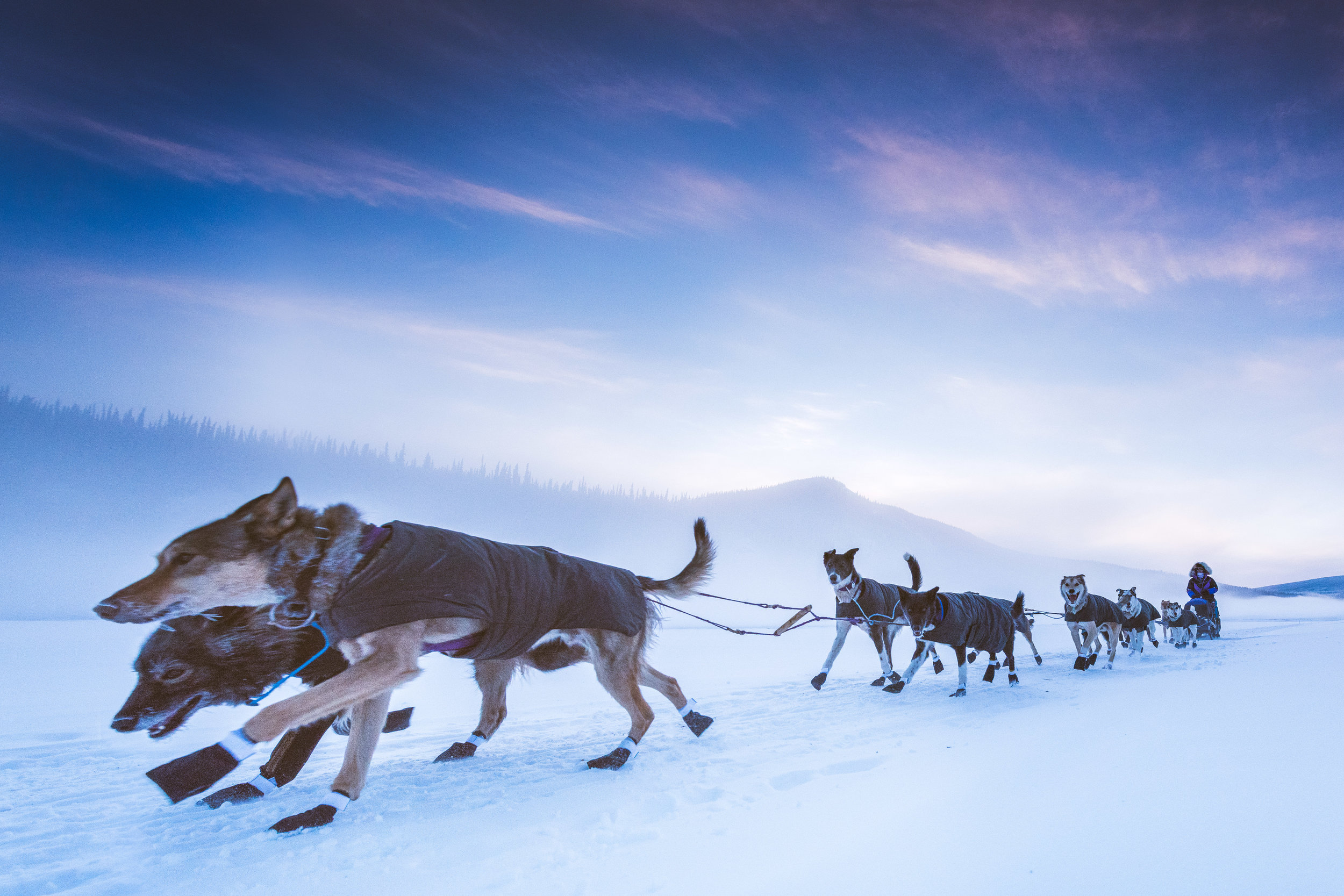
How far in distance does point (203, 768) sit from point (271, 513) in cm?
112

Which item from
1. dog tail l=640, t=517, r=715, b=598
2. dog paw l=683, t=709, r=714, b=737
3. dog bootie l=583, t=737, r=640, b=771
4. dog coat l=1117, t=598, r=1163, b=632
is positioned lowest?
dog bootie l=583, t=737, r=640, b=771

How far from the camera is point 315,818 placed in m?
3.09

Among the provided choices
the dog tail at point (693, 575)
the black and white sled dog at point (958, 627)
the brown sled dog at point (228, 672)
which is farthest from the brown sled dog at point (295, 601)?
the black and white sled dog at point (958, 627)

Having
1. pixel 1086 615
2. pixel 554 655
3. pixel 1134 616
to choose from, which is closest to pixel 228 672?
pixel 554 655

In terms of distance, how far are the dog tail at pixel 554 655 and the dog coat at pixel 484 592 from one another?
469 millimetres

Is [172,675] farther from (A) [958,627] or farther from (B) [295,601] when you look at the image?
(A) [958,627]

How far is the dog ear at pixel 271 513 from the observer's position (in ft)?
10.0

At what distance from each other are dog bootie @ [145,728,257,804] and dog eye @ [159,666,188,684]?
40 centimetres

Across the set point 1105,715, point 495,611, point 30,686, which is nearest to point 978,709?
point 1105,715

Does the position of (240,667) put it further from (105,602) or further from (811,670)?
(811,670)

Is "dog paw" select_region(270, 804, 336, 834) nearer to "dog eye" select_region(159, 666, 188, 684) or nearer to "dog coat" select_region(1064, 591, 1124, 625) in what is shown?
"dog eye" select_region(159, 666, 188, 684)

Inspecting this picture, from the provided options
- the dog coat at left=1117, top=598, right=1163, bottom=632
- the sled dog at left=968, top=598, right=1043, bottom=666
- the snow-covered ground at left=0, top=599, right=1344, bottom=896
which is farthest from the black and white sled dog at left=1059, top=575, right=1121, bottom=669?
the snow-covered ground at left=0, top=599, right=1344, bottom=896

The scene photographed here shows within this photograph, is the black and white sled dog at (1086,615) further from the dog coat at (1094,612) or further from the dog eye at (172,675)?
the dog eye at (172,675)

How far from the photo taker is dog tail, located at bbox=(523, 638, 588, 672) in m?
4.72
